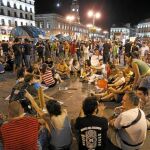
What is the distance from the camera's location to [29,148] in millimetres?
3352

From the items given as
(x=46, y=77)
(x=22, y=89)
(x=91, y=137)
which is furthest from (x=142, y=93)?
(x=46, y=77)

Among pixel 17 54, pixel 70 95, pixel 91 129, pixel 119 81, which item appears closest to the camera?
pixel 91 129

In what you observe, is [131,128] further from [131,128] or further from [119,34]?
[119,34]

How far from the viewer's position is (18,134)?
3.30m

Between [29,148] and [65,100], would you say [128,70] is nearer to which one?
[65,100]

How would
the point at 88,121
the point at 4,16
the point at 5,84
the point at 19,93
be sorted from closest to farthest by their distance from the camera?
the point at 88,121 → the point at 19,93 → the point at 5,84 → the point at 4,16

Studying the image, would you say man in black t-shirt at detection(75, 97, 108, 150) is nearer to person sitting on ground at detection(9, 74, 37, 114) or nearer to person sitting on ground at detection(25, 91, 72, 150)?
person sitting on ground at detection(25, 91, 72, 150)

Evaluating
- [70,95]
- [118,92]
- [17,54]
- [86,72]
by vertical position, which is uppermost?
[17,54]

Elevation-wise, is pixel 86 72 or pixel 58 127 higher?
pixel 58 127

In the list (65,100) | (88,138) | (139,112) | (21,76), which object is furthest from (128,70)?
(88,138)

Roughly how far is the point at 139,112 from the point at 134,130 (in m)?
0.30

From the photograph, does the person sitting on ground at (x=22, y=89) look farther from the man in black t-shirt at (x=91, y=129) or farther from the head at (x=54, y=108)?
the man in black t-shirt at (x=91, y=129)

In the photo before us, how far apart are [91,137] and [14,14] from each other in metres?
71.1

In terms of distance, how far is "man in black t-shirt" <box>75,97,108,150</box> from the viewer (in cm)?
357
